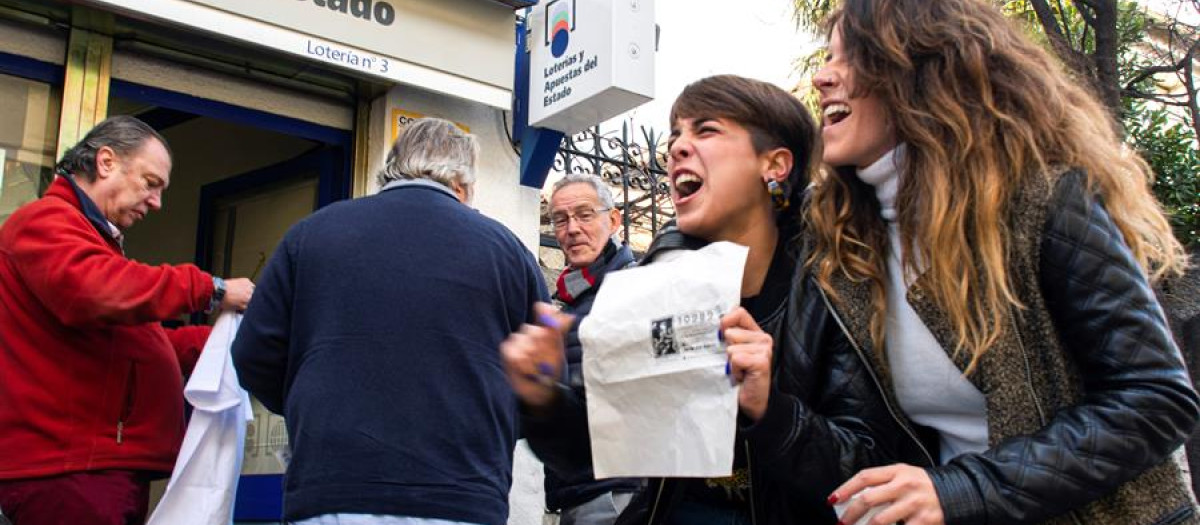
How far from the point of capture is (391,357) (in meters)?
2.63

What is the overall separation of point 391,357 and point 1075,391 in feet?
5.56

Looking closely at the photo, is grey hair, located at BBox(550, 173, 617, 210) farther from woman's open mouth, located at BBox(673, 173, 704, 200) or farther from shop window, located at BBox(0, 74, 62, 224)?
woman's open mouth, located at BBox(673, 173, 704, 200)

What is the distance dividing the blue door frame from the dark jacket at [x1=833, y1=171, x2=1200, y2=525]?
435cm

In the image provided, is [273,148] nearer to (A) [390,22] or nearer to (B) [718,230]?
(A) [390,22]

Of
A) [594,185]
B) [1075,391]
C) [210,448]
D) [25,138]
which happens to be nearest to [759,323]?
[1075,391]

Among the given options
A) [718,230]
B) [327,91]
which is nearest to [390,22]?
[327,91]

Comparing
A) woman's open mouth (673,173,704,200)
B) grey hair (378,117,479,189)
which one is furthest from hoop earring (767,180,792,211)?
A: grey hair (378,117,479,189)

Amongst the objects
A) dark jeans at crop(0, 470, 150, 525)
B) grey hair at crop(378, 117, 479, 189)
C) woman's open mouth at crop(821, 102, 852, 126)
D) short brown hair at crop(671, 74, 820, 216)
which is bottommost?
dark jeans at crop(0, 470, 150, 525)

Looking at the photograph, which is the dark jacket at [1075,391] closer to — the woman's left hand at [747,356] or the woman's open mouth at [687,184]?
the woman's left hand at [747,356]

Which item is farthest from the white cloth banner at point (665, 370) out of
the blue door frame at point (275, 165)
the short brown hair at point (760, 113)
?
the blue door frame at point (275, 165)

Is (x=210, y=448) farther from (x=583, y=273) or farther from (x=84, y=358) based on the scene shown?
(x=583, y=273)

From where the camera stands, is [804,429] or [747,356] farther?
[804,429]

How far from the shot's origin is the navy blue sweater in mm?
2559

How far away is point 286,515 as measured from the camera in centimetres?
262
